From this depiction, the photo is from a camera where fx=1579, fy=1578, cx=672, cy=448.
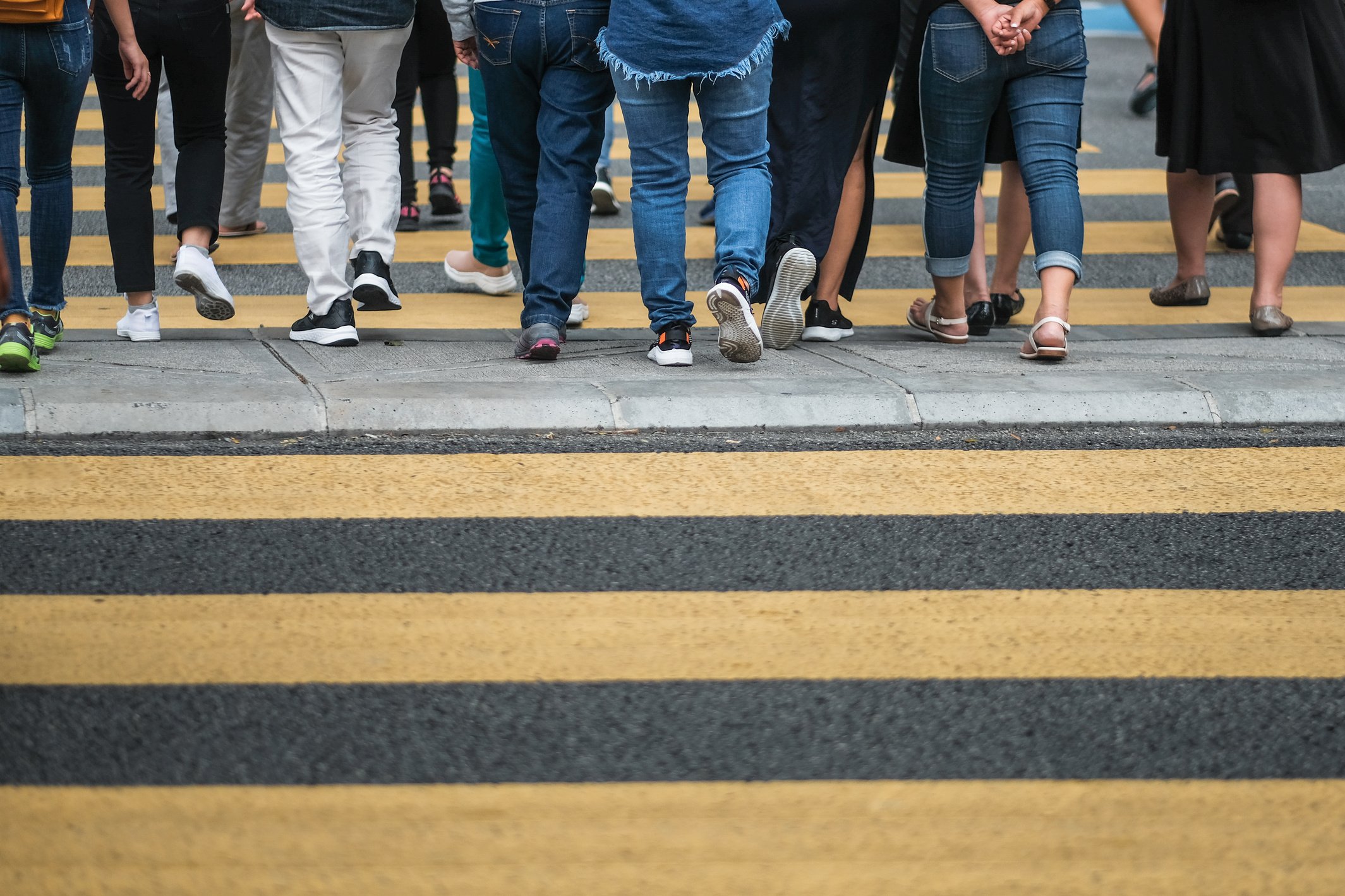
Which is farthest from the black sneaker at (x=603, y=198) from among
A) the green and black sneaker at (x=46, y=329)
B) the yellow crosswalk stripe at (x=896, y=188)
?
the green and black sneaker at (x=46, y=329)

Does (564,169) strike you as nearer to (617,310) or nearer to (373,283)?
(373,283)

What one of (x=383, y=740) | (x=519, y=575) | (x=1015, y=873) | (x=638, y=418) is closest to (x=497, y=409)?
(x=638, y=418)

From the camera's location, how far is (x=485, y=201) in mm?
6105

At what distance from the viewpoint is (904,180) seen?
9500mm

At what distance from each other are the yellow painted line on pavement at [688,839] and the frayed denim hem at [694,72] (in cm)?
284

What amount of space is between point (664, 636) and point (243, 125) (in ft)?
15.8

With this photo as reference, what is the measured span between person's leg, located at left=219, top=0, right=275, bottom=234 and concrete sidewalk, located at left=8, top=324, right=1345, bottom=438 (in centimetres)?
201

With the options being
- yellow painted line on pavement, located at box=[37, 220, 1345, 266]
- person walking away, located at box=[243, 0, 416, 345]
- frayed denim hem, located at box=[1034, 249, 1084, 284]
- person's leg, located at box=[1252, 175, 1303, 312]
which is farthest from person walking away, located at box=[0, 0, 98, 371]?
person's leg, located at box=[1252, 175, 1303, 312]

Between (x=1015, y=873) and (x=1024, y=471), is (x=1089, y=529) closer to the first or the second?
(x=1024, y=471)

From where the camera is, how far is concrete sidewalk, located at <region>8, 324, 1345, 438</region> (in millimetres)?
4309

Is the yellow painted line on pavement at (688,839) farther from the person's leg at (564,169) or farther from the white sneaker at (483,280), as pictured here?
the white sneaker at (483,280)

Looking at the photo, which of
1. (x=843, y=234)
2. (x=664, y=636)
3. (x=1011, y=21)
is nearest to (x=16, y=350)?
(x=664, y=636)

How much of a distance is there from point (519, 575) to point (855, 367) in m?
1.96

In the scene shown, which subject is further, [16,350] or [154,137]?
[154,137]
